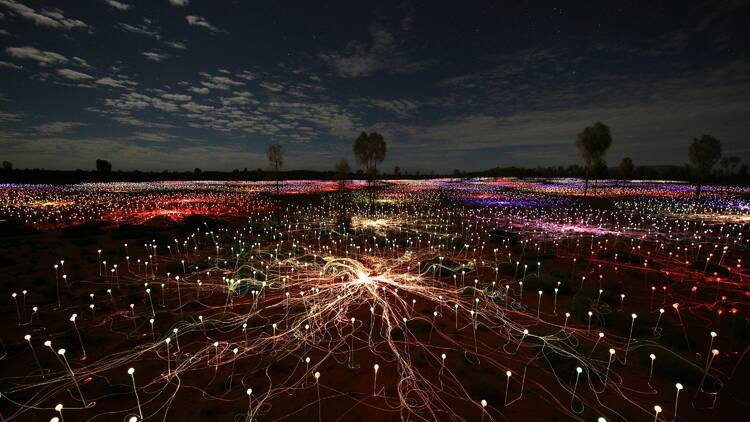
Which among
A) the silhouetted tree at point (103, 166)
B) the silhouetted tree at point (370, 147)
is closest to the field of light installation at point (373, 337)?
the silhouetted tree at point (370, 147)

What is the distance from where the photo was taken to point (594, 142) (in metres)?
35.0

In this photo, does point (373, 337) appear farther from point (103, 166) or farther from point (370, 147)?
point (103, 166)

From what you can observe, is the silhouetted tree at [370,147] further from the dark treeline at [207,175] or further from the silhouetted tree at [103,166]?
the silhouetted tree at [103,166]

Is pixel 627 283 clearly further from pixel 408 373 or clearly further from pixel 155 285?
pixel 155 285

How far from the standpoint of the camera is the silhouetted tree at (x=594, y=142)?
3462 centimetres

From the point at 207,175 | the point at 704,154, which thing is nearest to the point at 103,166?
the point at 207,175

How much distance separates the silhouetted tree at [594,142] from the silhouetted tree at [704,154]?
31.2ft

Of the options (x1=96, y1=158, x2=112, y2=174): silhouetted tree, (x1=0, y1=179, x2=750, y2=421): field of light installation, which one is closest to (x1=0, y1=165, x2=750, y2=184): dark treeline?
(x1=96, y1=158, x2=112, y2=174): silhouetted tree

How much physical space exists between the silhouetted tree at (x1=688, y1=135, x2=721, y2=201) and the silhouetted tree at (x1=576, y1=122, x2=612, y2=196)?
951 centimetres

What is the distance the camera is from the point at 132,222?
76.0 ft

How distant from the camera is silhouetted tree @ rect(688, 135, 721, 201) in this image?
34.1m

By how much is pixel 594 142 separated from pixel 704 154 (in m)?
11.3

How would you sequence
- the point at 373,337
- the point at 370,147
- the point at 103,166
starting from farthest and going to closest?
the point at 103,166 < the point at 370,147 < the point at 373,337

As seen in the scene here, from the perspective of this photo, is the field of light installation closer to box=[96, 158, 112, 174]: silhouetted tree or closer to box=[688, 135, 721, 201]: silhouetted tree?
box=[688, 135, 721, 201]: silhouetted tree
